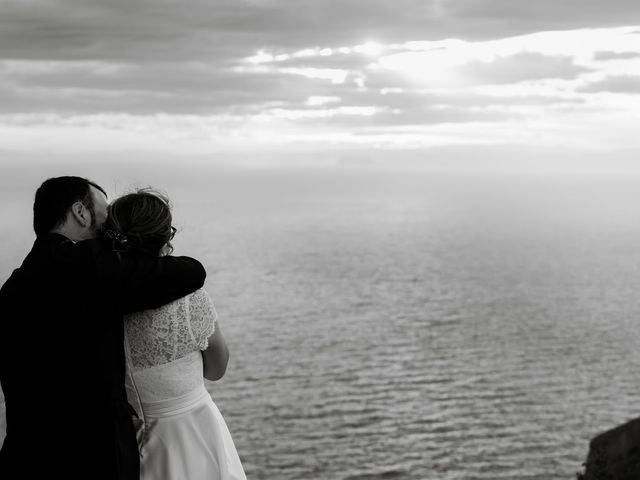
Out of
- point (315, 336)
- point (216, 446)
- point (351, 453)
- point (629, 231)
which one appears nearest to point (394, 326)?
point (315, 336)

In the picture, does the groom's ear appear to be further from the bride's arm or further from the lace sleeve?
the bride's arm

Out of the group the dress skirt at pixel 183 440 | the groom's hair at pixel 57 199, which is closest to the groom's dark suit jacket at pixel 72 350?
the groom's hair at pixel 57 199

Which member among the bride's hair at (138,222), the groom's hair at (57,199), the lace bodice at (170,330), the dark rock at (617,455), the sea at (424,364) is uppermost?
the groom's hair at (57,199)

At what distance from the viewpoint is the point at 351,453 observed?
36156 millimetres

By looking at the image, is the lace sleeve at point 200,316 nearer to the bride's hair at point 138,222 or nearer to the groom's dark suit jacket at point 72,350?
the groom's dark suit jacket at point 72,350

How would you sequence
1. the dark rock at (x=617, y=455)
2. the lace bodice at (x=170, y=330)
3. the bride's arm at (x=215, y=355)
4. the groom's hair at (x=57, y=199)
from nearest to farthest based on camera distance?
the groom's hair at (x=57, y=199) → the lace bodice at (x=170, y=330) → the bride's arm at (x=215, y=355) → the dark rock at (x=617, y=455)

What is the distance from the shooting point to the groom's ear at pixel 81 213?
3836 millimetres

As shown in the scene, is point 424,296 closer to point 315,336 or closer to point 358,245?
point 315,336

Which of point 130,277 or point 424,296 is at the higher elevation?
point 130,277

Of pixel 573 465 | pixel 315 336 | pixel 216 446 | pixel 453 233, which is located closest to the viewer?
pixel 216 446

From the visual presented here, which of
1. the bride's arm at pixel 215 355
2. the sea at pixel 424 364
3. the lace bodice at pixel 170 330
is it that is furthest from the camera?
the sea at pixel 424 364

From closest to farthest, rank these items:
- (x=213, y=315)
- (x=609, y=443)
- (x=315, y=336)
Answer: (x=213, y=315) < (x=609, y=443) < (x=315, y=336)

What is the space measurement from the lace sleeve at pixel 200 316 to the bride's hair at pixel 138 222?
407 mm

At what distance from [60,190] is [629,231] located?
564 feet
